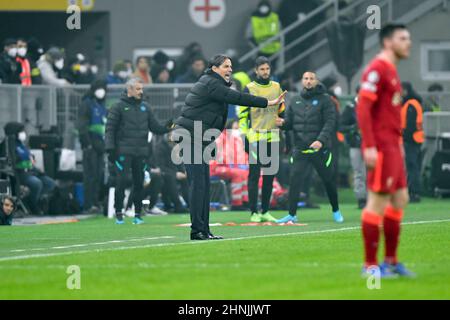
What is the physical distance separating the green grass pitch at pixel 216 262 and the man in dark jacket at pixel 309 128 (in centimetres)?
77

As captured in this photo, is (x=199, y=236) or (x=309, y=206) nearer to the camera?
(x=199, y=236)

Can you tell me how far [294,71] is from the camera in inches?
1264

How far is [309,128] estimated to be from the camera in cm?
2109

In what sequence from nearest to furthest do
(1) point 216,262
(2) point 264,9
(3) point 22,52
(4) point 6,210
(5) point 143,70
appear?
1. (1) point 216,262
2. (4) point 6,210
3. (3) point 22,52
4. (5) point 143,70
5. (2) point 264,9

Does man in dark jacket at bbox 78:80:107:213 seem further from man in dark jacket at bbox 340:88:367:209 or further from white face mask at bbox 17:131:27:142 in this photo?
man in dark jacket at bbox 340:88:367:209

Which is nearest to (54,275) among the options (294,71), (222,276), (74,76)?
(222,276)

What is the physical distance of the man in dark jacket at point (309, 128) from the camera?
69.1 ft

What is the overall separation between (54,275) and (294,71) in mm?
19311

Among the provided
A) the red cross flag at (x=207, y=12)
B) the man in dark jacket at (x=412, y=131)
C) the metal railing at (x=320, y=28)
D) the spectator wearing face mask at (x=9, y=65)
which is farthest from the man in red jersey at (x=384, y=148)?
the red cross flag at (x=207, y=12)

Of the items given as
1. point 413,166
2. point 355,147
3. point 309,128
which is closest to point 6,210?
point 309,128

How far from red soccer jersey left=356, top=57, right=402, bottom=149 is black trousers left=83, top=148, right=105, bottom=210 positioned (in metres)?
13.1

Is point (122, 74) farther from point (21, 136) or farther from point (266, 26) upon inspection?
point (266, 26)

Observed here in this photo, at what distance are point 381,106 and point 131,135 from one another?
10012 mm
